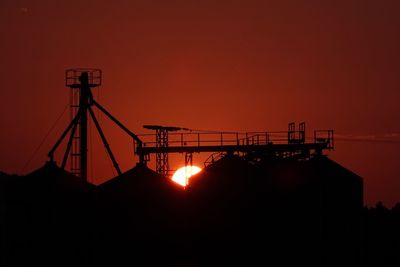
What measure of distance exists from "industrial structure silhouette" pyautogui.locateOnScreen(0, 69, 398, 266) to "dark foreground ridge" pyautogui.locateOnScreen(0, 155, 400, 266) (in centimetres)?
5

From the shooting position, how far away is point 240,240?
34.7 metres

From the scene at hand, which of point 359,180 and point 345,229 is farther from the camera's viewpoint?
point 359,180

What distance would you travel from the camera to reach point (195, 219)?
3497 centimetres

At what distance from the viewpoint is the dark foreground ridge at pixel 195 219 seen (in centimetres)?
3177

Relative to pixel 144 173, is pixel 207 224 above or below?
below

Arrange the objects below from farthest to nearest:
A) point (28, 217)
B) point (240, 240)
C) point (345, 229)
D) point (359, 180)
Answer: point (359, 180) → point (345, 229) → point (240, 240) → point (28, 217)

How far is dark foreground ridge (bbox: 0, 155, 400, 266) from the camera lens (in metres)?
31.8

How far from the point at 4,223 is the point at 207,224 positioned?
9251mm

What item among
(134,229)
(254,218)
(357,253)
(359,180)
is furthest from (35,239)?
(359,180)

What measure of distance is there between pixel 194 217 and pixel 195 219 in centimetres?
10

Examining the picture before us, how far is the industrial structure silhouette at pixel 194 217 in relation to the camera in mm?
31797

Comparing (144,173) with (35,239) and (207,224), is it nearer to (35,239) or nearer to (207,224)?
(207,224)

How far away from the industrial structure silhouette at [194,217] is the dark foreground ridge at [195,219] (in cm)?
5

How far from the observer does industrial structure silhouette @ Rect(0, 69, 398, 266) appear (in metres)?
31.8
